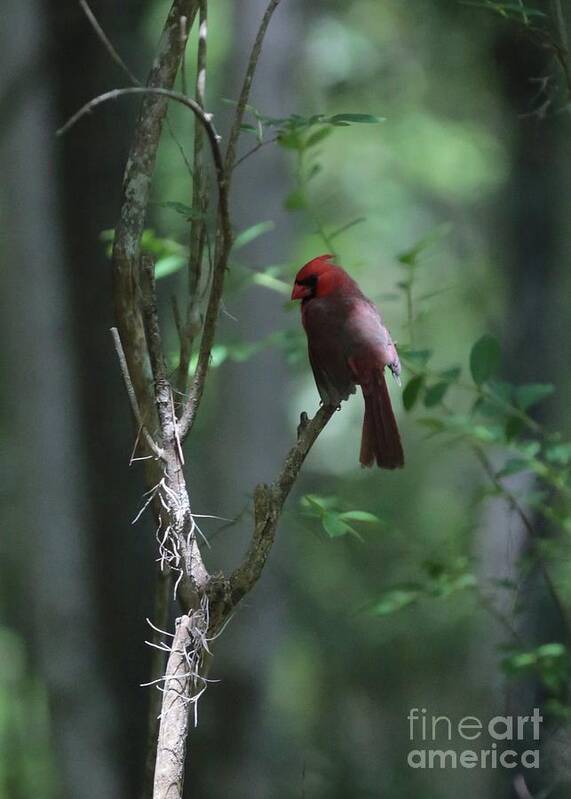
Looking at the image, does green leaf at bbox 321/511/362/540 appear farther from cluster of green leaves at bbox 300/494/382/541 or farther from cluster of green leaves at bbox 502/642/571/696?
cluster of green leaves at bbox 502/642/571/696

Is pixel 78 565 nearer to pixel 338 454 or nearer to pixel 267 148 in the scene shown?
pixel 267 148

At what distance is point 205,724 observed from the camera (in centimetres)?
336

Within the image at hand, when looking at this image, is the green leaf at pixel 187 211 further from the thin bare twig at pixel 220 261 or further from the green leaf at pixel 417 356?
the green leaf at pixel 417 356

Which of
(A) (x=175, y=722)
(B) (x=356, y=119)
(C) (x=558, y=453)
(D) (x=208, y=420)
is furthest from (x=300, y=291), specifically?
(D) (x=208, y=420)

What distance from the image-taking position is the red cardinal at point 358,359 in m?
2.01

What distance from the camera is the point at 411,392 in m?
2.03

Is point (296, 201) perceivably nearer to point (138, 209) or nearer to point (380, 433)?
point (380, 433)

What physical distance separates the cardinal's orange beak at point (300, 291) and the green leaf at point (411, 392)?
339 mm

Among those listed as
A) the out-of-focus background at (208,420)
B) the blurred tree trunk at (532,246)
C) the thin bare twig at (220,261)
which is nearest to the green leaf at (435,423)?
the out-of-focus background at (208,420)

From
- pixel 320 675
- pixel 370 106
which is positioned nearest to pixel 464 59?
pixel 370 106

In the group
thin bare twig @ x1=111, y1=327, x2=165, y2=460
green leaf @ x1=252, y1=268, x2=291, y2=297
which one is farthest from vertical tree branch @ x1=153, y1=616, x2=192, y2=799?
green leaf @ x1=252, y1=268, x2=291, y2=297

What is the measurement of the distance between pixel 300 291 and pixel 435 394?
0.41 m

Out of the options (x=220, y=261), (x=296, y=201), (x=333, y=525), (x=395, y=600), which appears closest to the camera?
(x=220, y=261)

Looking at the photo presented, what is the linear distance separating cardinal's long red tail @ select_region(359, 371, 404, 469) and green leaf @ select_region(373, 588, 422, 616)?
474mm
